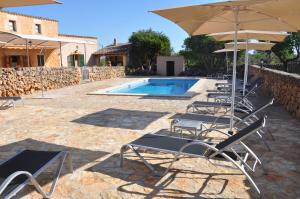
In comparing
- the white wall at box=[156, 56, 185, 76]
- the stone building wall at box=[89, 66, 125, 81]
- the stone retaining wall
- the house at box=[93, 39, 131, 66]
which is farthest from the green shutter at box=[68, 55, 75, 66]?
the stone retaining wall

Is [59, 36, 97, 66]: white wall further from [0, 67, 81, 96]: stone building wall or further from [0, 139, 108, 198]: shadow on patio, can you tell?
[0, 139, 108, 198]: shadow on patio

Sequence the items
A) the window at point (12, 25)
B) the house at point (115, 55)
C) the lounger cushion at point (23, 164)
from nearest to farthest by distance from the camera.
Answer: the lounger cushion at point (23, 164) → the window at point (12, 25) → the house at point (115, 55)

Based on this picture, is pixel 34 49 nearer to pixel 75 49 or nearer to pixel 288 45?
pixel 75 49

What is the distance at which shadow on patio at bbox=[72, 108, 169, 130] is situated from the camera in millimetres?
6786

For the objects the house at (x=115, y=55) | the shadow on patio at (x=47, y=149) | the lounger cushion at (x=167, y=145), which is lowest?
the shadow on patio at (x=47, y=149)

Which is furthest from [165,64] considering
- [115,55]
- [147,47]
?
[115,55]

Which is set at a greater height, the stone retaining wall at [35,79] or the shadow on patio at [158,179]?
the stone retaining wall at [35,79]

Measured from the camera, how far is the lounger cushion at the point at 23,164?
9.66ft

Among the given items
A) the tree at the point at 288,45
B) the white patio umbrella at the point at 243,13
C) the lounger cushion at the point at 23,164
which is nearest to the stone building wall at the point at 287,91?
the white patio umbrella at the point at 243,13

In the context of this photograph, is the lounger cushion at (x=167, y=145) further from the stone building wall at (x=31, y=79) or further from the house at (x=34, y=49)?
the house at (x=34, y=49)

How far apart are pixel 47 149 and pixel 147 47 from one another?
2720 cm

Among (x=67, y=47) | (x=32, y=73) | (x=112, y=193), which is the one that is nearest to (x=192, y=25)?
A: (x=112, y=193)

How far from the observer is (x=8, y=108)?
30.7ft

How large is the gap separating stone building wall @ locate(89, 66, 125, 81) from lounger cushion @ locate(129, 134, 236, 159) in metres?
17.1
